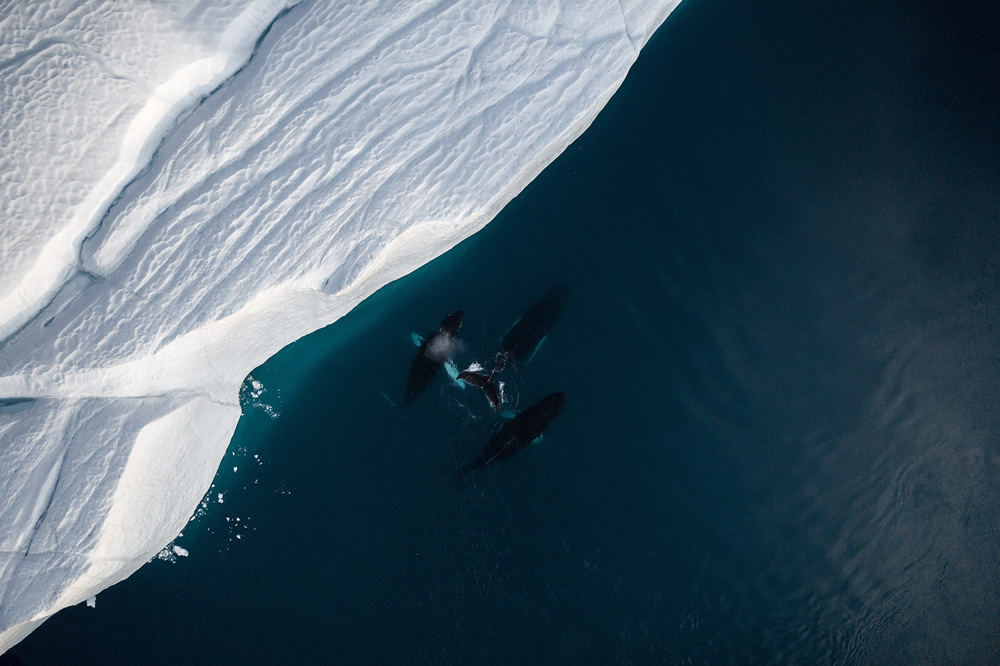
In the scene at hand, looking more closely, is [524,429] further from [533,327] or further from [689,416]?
[689,416]

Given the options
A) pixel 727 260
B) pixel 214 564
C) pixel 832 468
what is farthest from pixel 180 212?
pixel 832 468

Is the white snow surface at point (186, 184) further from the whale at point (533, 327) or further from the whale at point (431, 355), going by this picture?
the whale at point (533, 327)

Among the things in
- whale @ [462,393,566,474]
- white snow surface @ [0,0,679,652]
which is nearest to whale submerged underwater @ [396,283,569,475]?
whale @ [462,393,566,474]

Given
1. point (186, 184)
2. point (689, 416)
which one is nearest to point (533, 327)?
point (689, 416)

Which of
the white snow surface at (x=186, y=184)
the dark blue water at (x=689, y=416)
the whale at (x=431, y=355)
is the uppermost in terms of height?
the white snow surface at (x=186, y=184)

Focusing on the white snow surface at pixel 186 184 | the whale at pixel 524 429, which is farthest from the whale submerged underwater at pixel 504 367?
the white snow surface at pixel 186 184

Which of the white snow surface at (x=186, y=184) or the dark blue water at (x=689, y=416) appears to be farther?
the dark blue water at (x=689, y=416)

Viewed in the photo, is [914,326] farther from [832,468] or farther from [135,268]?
[135,268]
